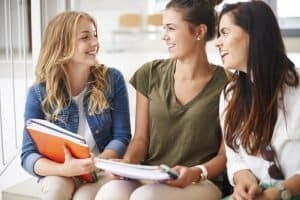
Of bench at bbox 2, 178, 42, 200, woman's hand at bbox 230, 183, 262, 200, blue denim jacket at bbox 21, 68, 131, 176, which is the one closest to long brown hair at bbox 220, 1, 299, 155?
woman's hand at bbox 230, 183, 262, 200

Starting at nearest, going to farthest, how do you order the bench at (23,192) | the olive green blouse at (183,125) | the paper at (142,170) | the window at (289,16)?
the paper at (142,170), the olive green blouse at (183,125), the bench at (23,192), the window at (289,16)

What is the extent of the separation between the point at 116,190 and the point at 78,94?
0.43m

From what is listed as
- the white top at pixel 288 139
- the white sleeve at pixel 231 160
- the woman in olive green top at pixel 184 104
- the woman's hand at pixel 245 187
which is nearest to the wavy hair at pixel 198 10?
the woman in olive green top at pixel 184 104

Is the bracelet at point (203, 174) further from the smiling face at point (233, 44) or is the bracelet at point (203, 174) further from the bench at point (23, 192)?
the bench at point (23, 192)

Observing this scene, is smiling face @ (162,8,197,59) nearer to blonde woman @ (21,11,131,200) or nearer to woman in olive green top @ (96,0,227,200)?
woman in olive green top @ (96,0,227,200)

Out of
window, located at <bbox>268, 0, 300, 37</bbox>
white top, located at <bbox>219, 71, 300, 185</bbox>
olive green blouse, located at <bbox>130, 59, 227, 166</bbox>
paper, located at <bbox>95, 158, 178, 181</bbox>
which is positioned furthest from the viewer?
window, located at <bbox>268, 0, 300, 37</bbox>

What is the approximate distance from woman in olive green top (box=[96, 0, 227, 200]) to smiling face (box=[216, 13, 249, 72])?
196mm

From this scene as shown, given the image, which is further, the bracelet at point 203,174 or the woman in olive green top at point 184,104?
the woman in olive green top at point 184,104

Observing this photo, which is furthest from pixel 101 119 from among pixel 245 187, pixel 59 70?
pixel 245 187

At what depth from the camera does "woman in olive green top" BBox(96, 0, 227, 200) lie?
1.35m

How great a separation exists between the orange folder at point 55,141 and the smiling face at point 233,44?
479 millimetres

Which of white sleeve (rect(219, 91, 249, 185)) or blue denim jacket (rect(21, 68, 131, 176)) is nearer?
white sleeve (rect(219, 91, 249, 185))

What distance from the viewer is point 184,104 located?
1379mm

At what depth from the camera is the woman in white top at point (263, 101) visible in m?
1.11
